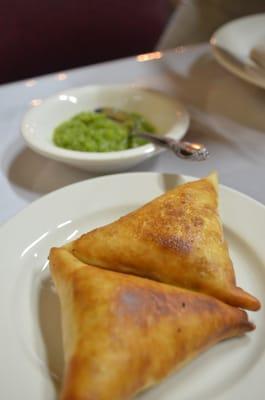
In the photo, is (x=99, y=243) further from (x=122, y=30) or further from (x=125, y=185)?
(x=122, y=30)

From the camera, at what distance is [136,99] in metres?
1.18

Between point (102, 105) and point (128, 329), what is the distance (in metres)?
0.71

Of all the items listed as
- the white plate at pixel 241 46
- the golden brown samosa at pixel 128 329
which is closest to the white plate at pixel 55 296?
the golden brown samosa at pixel 128 329

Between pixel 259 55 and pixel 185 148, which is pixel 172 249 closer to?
pixel 185 148

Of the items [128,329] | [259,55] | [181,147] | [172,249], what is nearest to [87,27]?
[259,55]

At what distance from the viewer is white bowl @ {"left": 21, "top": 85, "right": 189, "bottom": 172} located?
94cm

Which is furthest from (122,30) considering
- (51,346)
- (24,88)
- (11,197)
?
(51,346)

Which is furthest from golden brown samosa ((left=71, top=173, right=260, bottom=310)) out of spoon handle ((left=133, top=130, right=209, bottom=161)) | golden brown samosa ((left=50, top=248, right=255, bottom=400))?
spoon handle ((left=133, top=130, right=209, bottom=161))

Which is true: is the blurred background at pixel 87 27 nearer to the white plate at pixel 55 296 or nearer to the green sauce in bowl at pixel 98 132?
the green sauce in bowl at pixel 98 132

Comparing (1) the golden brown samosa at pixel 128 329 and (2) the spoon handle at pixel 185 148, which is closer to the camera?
(1) the golden brown samosa at pixel 128 329

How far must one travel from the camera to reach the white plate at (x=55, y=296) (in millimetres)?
578

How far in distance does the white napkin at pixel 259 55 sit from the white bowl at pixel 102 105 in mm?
218

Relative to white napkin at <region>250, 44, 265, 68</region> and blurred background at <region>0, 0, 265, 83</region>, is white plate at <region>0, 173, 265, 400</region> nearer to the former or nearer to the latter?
white napkin at <region>250, 44, 265, 68</region>

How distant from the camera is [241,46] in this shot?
1.26 metres
